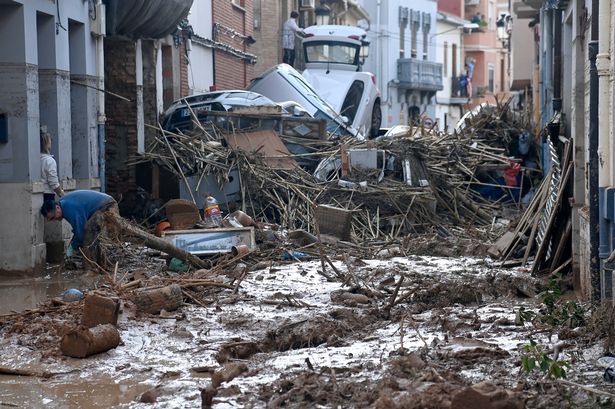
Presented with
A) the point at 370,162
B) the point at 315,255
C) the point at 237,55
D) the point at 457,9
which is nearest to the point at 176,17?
the point at 370,162

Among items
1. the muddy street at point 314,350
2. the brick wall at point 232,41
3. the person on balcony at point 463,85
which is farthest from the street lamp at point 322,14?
the muddy street at point 314,350

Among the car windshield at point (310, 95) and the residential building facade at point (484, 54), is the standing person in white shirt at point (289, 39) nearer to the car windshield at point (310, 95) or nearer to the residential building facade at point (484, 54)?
the car windshield at point (310, 95)

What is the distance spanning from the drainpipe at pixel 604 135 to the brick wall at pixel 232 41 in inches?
774

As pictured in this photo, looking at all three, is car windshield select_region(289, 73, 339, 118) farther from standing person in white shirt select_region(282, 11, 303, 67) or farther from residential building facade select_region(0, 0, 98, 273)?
residential building facade select_region(0, 0, 98, 273)

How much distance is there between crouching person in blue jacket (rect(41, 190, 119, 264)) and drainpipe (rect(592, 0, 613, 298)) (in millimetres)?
6625

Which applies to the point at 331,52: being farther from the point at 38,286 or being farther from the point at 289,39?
the point at 38,286

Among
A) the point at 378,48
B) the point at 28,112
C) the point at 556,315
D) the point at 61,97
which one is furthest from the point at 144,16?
the point at 378,48

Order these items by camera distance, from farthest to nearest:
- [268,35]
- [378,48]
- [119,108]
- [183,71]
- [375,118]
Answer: [378,48] < [268,35] < [375,118] < [183,71] < [119,108]

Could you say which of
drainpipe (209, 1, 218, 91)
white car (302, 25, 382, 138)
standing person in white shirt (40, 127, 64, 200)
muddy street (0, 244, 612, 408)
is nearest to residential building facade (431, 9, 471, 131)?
white car (302, 25, 382, 138)

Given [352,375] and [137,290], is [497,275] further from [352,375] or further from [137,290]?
[352,375]

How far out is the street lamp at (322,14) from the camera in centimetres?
4447

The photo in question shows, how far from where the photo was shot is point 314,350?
8609mm

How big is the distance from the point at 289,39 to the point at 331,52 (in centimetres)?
159

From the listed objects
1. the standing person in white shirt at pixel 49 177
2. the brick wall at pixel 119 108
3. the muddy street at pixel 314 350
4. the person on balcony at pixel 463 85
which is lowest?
the muddy street at pixel 314 350
